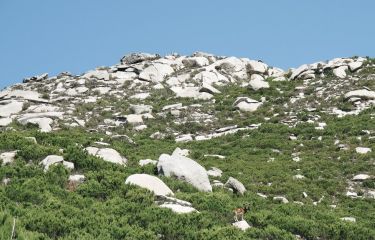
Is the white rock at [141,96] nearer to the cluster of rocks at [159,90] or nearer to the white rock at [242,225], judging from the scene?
the cluster of rocks at [159,90]

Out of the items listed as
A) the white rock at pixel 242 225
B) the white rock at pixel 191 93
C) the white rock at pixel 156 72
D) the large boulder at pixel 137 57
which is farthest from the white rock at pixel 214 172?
the large boulder at pixel 137 57

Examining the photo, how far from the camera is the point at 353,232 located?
14.4 m

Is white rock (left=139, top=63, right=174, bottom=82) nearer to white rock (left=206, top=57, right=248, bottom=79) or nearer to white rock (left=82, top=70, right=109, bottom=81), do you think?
white rock (left=82, top=70, right=109, bottom=81)

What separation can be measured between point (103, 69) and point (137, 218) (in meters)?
44.7

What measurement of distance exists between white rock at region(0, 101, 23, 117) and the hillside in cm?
17

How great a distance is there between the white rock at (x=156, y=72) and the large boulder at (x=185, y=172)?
33523 millimetres

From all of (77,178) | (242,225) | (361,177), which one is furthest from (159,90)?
(242,225)

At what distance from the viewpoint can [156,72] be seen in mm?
52719

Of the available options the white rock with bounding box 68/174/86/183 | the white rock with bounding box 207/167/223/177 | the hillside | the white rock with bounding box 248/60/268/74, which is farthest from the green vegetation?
the white rock with bounding box 248/60/268/74

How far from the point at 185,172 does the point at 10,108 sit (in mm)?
26860

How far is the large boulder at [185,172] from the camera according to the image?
58.3ft

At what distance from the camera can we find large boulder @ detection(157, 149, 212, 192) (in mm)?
17781

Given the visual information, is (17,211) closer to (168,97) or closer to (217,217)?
(217,217)

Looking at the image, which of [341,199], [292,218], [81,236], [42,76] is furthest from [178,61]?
[81,236]
